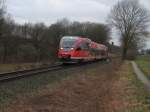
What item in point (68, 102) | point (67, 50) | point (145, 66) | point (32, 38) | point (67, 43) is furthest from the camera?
point (32, 38)

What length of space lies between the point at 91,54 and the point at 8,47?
83.6 ft

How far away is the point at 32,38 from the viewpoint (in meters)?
87.4

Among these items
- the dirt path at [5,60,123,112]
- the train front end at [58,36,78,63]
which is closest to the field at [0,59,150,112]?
the dirt path at [5,60,123,112]

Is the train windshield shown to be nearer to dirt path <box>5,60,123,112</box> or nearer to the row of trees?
the row of trees

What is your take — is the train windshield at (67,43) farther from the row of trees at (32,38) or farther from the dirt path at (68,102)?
the dirt path at (68,102)

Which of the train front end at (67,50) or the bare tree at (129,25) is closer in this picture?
the train front end at (67,50)

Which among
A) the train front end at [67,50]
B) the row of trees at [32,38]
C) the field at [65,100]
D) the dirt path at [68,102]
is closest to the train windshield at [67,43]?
the train front end at [67,50]

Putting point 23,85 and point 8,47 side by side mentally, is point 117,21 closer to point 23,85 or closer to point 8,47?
point 8,47

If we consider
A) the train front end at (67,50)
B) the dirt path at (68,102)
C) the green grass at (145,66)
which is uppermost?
the train front end at (67,50)

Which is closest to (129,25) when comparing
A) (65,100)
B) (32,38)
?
(32,38)

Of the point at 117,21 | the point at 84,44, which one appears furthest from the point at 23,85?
the point at 117,21

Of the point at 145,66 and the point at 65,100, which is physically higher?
the point at 65,100

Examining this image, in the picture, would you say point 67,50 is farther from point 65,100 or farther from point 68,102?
point 68,102

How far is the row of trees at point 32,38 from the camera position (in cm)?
6334
